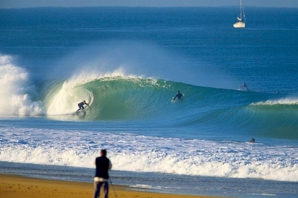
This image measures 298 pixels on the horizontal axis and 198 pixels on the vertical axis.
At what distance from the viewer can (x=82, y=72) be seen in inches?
1668

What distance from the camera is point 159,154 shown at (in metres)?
23.8

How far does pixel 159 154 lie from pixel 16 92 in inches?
642

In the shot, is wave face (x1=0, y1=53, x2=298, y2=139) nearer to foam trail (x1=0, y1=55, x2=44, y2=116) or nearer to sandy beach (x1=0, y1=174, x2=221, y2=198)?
foam trail (x1=0, y1=55, x2=44, y2=116)

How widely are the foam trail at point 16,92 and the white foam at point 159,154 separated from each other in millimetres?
9595

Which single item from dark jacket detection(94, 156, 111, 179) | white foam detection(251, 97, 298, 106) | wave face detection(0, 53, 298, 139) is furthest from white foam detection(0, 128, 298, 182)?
white foam detection(251, 97, 298, 106)

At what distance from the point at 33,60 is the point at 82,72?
85.1 ft

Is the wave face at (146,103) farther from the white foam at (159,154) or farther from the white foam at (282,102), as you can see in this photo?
the white foam at (159,154)

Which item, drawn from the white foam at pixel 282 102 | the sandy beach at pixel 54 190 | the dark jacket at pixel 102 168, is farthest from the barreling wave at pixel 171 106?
the dark jacket at pixel 102 168

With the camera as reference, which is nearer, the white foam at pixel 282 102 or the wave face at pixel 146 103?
the wave face at pixel 146 103

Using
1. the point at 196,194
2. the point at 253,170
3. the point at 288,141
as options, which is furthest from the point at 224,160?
the point at 288,141

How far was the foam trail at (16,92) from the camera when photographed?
3684 cm

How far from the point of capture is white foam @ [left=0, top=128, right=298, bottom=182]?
73.5 ft

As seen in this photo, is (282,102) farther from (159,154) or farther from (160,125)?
(159,154)

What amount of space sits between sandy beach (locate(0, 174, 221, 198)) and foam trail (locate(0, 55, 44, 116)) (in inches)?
625
